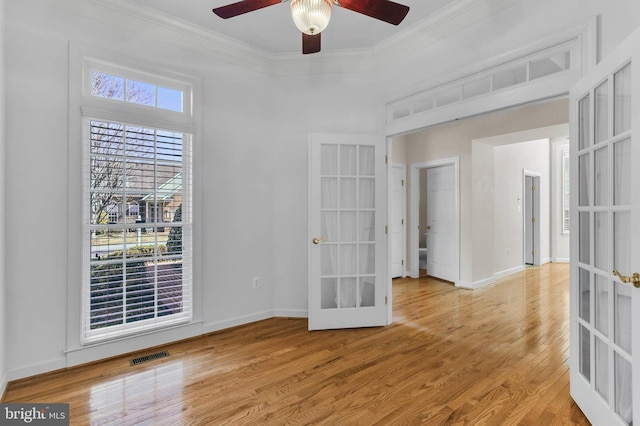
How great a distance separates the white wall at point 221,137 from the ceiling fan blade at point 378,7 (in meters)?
1.18

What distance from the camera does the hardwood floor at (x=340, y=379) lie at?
1983 millimetres

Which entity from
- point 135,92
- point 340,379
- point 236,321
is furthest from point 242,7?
point 236,321

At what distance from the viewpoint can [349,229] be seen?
3.51 m

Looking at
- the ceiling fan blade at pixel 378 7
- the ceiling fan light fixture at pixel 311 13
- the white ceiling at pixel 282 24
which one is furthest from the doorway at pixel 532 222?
the ceiling fan light fixture at pixel 311 13

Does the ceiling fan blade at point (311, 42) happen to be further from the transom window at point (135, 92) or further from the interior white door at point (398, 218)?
the interior white door at point (398, 218)

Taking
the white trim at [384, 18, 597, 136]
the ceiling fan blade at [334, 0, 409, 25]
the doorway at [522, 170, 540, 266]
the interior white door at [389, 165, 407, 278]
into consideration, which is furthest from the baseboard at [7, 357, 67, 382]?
the doorway at [522, 170, 540, 266]

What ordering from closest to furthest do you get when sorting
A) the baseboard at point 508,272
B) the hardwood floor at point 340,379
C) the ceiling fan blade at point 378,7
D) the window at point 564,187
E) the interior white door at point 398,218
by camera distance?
the ceiling fan blade at point 378,7
the hardwood floor at point 340,379
the interior white door at point 398,218
the baseboard at point 508,272
the window at point 564,187

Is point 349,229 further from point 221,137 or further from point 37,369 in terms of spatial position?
point 37,369

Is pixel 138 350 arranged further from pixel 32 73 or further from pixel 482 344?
pixel 482 344

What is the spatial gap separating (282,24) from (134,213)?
220 cm

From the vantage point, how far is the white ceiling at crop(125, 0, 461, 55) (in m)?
2.78

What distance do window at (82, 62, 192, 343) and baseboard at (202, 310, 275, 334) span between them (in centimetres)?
28

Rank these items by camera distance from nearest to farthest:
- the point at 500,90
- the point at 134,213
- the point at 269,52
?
1. the point at 500,90
2. the point at 134,213
3. the point at 269,52

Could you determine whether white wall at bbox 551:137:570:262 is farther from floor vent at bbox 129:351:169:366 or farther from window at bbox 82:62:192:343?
floor vent at bbox 129:351:169:366
